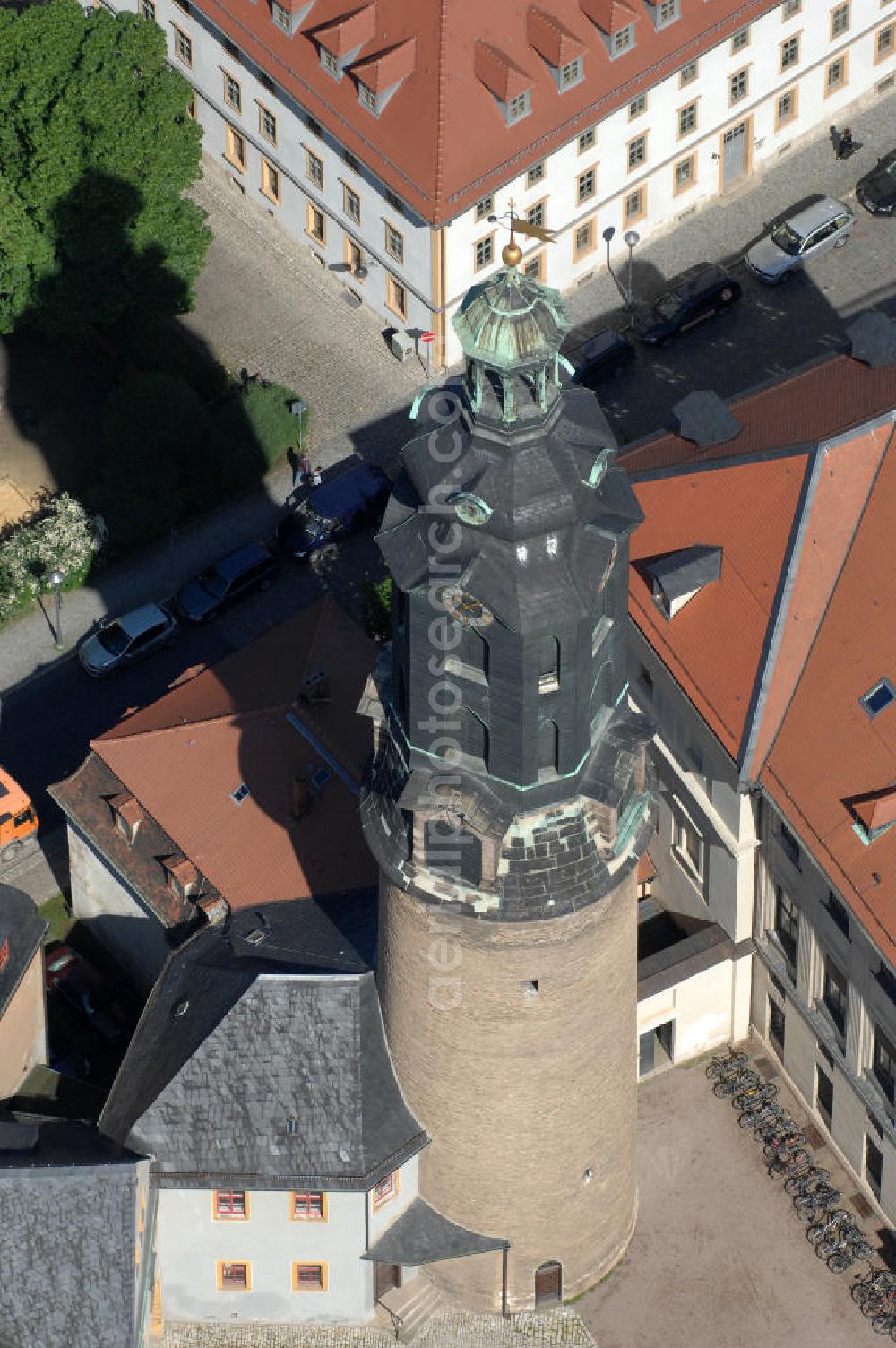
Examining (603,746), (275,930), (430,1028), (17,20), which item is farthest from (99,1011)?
(17,20)

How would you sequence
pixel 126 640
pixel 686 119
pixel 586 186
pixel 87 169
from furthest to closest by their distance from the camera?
pixel 686 119
pixel 586 186
pixel 87 169
pixel 126 640

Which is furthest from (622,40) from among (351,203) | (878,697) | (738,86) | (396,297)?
(878,697)

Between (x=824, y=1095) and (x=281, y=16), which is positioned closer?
(x=824, y=1095)

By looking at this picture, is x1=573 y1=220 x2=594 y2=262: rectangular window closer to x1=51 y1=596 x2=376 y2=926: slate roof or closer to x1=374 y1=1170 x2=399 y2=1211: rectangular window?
x1=51 y1=596 x2=376 y2=926: slate roof

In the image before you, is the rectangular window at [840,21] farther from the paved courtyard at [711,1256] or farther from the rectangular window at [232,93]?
the paved courtyard at [711,1256]

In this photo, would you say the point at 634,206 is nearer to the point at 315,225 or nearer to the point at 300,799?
the point at 315,225

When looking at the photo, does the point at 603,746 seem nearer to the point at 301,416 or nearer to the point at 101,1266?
the point at 101,1266
